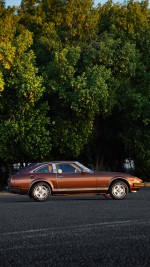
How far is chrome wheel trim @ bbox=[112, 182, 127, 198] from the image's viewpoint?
872 inches

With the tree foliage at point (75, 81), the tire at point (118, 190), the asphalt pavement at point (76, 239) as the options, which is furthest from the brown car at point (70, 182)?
the tree foliage at point (75, 81)

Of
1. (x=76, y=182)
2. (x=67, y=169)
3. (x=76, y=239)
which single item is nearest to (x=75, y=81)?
(x=67, y=169)

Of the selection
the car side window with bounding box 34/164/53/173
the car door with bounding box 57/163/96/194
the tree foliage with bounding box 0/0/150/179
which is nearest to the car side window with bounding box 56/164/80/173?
the car door with bounding box 57/163/96/194

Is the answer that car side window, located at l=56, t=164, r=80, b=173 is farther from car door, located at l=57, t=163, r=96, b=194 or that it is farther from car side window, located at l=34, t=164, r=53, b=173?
Answer: car side window, located at l=34, t=164, r=53, b=173

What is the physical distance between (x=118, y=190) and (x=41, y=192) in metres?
2.76

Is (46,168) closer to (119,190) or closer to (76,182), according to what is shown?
(76,182)

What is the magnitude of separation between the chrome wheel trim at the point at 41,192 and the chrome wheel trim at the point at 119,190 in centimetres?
241

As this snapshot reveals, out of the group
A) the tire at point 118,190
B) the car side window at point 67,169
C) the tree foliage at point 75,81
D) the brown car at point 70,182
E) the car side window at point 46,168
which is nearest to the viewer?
the brown car at point 70,182

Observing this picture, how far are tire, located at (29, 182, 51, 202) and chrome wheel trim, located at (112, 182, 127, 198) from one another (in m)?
2.36

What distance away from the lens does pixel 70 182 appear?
72.8 ft

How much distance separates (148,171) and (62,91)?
38.2 ft

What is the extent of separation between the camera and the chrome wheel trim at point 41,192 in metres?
22.0

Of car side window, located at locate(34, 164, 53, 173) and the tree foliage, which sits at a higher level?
the tree foliage

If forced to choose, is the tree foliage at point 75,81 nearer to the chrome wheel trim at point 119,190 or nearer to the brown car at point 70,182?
the brown car at point 70,182
